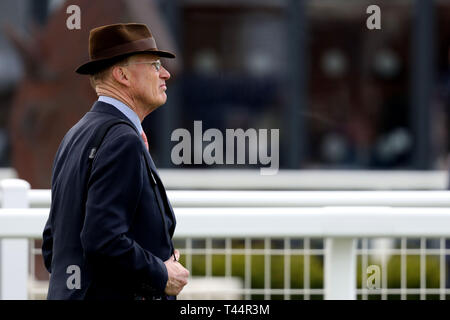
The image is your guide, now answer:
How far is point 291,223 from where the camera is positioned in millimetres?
3109

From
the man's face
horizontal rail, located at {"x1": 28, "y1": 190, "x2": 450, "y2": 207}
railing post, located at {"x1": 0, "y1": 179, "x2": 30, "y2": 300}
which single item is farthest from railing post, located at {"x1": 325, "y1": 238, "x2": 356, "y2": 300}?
horizontal rail, located at {"x1": 28, "y1": 190, "x2": 450, "y2": 207}

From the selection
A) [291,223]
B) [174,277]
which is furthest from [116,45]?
[291,223]

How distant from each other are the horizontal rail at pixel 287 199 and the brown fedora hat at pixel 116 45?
167 cm


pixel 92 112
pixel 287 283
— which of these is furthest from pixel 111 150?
pixel 287 283

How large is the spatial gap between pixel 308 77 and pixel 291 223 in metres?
8.35

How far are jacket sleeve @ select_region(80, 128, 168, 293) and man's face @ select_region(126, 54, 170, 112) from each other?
21 cm

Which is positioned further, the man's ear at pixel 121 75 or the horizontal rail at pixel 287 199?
the horizontal rail at pixel 287 199

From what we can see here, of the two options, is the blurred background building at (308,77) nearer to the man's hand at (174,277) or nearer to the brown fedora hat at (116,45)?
the brown fedora hat at (116,45)

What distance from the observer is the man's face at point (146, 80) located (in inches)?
111

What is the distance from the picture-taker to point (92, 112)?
2.85m

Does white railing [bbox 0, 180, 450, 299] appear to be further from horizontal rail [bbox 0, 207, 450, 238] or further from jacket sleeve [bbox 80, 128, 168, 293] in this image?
jacket sleeve [bbox 80, 128, 168, 293]

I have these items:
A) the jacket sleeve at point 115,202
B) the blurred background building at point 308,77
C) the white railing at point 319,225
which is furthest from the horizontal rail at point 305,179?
the jacket sleeve at point 115,202

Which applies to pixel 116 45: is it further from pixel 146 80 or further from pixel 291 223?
pixel 291 223

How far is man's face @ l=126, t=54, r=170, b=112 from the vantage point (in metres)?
2.83
